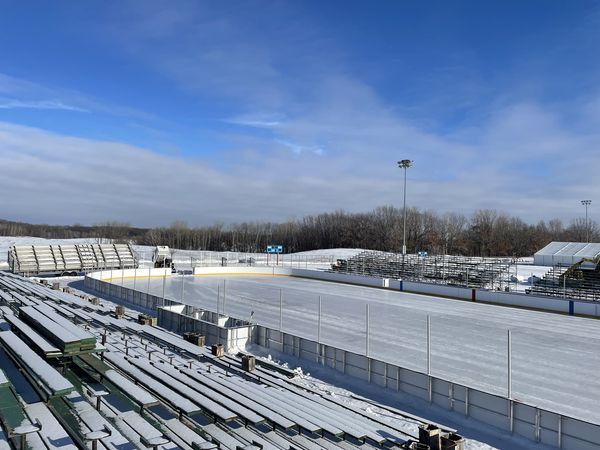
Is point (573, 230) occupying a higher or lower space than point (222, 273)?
higher

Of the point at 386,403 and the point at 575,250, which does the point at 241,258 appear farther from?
the point at 386,403

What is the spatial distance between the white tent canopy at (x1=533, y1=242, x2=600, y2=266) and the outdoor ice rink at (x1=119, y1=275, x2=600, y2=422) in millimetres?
27147

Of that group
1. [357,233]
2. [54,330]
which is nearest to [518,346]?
[54,330]

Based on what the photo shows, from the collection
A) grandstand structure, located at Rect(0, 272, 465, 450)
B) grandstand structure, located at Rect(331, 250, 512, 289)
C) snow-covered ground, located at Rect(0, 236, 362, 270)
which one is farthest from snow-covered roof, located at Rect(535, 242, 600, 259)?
grandstand structure, located at Rect(0, 272, 465, 450)

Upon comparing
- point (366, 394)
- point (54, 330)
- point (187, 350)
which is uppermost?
point (54, 330)

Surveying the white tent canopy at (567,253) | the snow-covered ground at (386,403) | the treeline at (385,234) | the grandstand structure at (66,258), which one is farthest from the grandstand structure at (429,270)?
the treeline at (385,234)

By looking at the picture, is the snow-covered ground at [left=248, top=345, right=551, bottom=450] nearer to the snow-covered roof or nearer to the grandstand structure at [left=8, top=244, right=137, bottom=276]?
the grandstand structure at [left=8, top=244, right=137, bottom=276]

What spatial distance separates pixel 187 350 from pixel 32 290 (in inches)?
476

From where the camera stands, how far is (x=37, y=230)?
484 ft

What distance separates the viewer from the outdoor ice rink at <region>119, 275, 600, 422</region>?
1112 centimetres

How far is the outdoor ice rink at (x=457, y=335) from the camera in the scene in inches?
438

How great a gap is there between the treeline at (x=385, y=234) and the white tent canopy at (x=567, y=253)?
35423mm

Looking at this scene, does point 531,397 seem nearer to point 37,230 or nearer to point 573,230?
point 573,230

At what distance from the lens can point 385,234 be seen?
10238 cm
